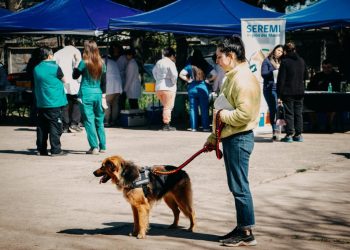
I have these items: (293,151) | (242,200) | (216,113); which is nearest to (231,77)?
(216,113)

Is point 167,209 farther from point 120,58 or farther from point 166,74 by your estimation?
point 120,58

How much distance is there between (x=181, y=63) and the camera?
25.0 metres

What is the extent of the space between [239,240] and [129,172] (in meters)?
1.22

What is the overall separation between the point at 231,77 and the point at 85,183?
418 centimetres

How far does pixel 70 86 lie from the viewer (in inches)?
643

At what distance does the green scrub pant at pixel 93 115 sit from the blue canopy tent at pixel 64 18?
17.6ft

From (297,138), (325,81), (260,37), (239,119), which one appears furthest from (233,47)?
(325,81)

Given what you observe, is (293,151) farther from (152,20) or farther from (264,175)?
(152,20)

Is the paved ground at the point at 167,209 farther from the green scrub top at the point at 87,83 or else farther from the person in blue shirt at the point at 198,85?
the person in blue shirt at the point at 198,85

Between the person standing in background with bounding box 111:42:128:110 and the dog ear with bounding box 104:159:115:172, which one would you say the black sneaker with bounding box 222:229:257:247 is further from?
the person standing in background with bounding box 111:42:128:110

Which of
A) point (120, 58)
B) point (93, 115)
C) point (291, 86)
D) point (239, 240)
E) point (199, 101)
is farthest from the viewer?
point (120, 58)

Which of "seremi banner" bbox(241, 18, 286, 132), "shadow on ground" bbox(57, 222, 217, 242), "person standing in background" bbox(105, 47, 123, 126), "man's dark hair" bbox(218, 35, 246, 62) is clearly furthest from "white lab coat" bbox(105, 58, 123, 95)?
"man's dark hair" bbox(218, 35, 246, 62)

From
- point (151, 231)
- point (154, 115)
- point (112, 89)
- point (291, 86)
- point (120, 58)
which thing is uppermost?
point (120, 58)

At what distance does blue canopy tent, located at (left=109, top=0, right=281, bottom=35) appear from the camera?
16.1 m
